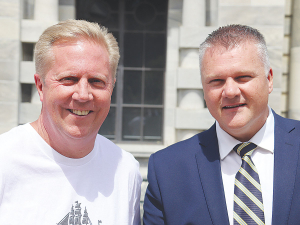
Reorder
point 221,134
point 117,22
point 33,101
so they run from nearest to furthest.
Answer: point 221,134 < point 33,101 < point 117,22

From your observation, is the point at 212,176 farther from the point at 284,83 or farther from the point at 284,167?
the point at 284,83

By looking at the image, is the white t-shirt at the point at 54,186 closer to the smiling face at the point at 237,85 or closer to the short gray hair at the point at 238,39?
the smiling face at the point at 237,85

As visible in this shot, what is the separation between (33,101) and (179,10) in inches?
130

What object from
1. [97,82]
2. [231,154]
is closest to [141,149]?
[231,154]

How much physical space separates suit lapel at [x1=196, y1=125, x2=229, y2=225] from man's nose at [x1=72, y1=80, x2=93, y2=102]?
3.01ft

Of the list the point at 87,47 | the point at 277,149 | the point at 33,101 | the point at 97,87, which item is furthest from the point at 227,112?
the point at 33,101

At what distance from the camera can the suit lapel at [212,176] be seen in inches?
70.4

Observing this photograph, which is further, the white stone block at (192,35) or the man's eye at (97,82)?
the white stone block at (192,35)

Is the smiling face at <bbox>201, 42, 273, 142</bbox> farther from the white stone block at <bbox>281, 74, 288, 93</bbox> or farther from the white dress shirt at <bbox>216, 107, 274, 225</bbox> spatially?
the white stone block at <bbox>281, 74, 288, 93</bbox>

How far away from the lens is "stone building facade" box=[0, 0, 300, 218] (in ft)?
16.4

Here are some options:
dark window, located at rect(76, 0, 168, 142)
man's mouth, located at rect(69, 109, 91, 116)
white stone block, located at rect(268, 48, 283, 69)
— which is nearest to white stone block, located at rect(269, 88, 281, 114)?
white stone block, located at rect(268, 48, 283, 69)

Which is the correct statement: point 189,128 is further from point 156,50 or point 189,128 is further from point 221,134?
point 221,134

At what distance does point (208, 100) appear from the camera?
1909 mm

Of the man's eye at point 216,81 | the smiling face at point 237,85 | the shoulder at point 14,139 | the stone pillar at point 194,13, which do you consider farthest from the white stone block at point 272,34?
the shoulder at point 14,139
